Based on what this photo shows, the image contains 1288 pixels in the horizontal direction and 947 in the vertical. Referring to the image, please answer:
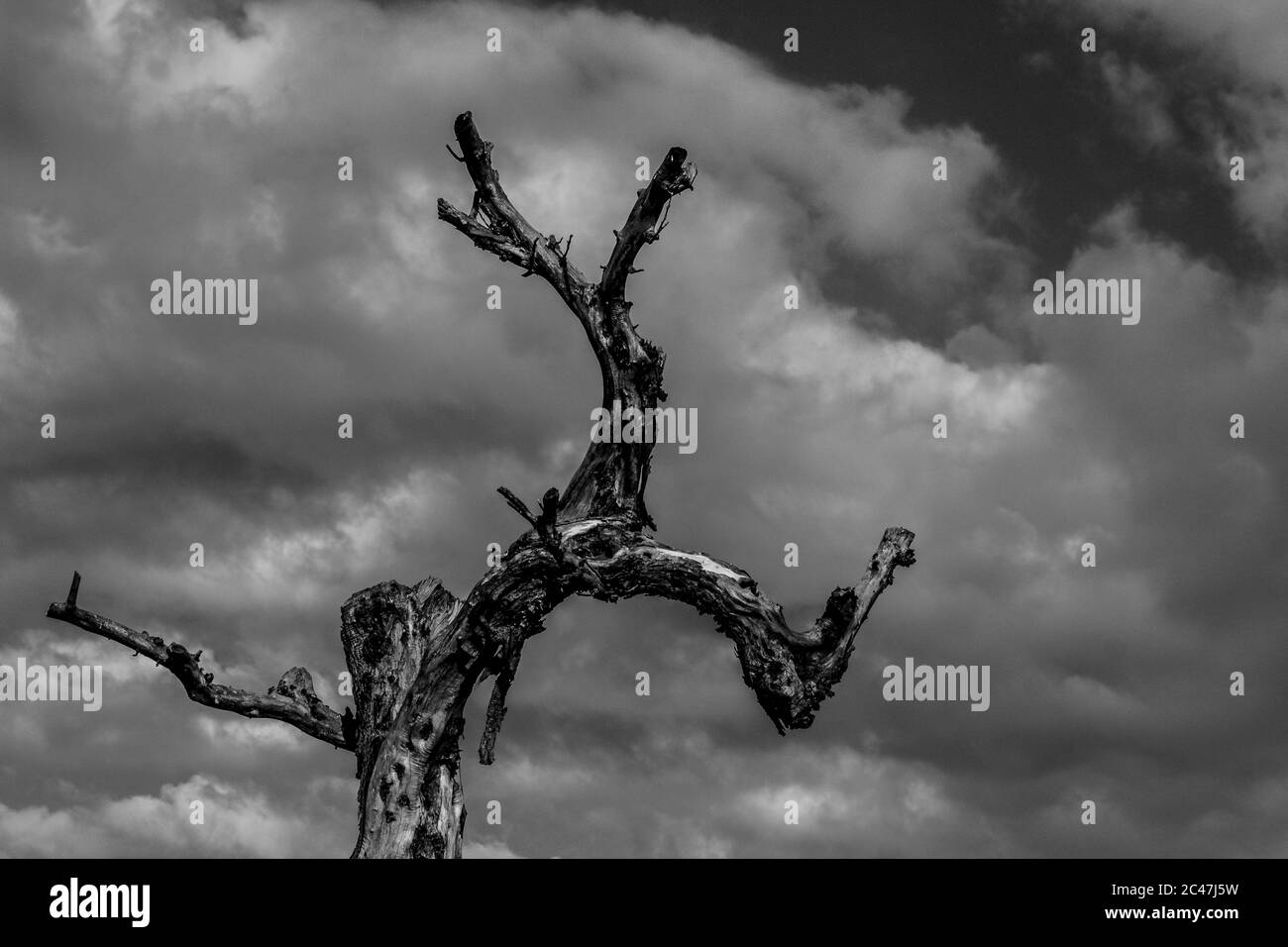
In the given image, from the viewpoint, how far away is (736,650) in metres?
13.0

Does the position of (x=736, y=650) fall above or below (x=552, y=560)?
below

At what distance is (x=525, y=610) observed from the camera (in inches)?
517

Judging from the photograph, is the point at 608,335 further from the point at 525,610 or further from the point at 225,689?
the point at 225,689

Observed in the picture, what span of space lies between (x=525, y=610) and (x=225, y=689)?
372 cm
